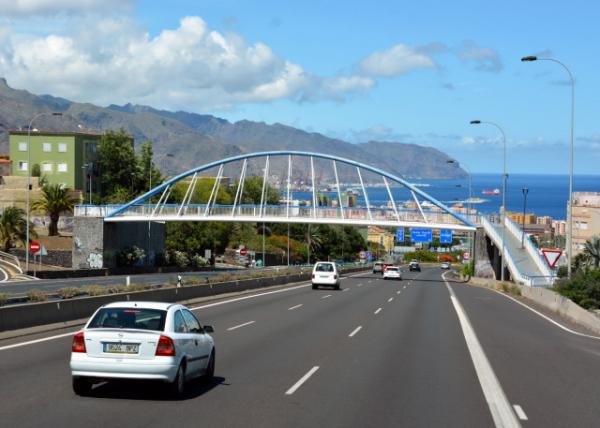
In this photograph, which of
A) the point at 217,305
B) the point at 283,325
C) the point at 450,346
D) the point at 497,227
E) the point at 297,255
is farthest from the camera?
the point at 297,255

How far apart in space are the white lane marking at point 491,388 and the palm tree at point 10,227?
5485 cm

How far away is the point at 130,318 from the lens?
1255cm

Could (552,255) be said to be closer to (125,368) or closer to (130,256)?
(125,368)

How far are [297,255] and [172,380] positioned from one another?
12440 cm

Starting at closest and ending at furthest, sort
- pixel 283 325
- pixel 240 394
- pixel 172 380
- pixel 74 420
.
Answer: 1. pixel 74 420
2. pixel 172 380
3. pixel 240 394
4. pixel 283 325

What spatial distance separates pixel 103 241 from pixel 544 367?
221 feet

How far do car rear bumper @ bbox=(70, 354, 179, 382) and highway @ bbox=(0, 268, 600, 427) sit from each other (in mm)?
386

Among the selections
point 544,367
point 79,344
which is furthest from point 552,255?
point 79,344

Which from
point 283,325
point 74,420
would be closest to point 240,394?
point 74,420

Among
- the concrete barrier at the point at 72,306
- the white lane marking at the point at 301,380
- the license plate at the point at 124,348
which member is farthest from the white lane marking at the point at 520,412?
the concrete barrier at the point at 72,306

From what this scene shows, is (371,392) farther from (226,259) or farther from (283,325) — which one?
(226,259)

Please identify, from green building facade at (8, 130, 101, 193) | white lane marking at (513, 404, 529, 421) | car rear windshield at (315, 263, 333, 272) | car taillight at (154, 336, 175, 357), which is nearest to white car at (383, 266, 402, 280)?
car rear windshield at (315, 263, 333, 272)

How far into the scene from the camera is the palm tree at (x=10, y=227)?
7206cm

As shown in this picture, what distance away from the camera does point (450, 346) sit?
21391mm
